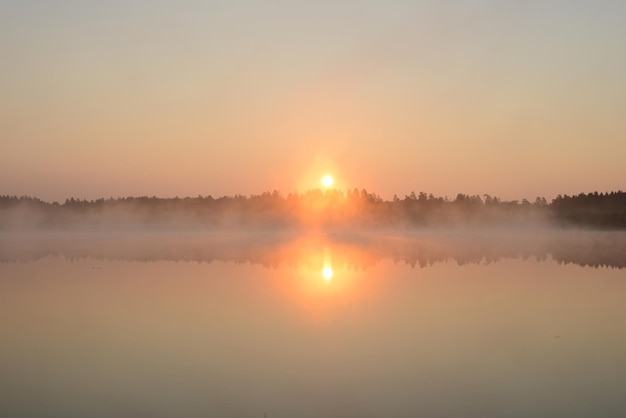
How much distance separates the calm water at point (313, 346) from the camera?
934 cm

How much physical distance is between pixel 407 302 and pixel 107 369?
1019 centimetres

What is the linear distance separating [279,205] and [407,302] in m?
144

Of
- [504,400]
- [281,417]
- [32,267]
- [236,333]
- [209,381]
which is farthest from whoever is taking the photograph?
[32,267]

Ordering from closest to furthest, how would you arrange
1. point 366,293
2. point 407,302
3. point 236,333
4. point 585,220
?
point 236,333
point 407,302
point 366,293
point 585,220

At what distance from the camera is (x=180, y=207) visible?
15412 cm

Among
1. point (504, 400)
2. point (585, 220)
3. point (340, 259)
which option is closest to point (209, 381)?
point (504, 400)

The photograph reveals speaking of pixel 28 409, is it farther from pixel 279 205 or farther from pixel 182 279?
pixel 279 205

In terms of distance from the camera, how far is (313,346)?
12.9m

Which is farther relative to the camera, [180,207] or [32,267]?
[180,207]

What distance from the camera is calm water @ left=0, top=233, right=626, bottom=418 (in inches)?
368

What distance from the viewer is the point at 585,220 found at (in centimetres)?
10906

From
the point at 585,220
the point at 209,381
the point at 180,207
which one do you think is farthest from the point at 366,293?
the point at 180,207

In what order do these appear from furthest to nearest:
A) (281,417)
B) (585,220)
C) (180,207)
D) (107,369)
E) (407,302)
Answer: (180,207)
(585,220)
(407,302)
(107,369)
(281,417)

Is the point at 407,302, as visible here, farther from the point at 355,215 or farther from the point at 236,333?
the point at 355,215
